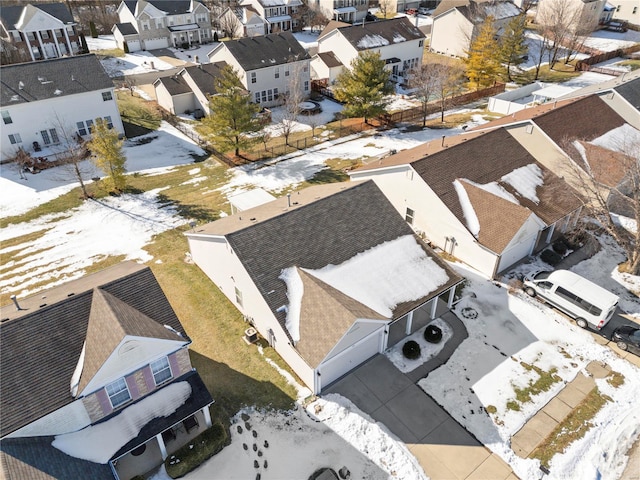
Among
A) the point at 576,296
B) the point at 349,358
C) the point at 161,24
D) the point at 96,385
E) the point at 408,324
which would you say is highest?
the point at 161,24

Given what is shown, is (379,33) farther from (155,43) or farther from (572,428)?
(572,428)

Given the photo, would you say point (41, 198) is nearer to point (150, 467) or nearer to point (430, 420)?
point (150, 467)

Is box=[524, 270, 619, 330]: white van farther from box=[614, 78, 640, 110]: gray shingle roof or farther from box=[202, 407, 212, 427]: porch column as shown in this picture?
box=[614, 78, 640, 110]: gray shingle roof

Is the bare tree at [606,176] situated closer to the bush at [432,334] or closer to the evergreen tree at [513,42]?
the bush at [432,334]

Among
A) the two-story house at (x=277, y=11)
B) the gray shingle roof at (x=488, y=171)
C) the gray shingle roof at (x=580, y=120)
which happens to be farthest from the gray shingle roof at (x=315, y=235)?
the two-story house at (x=277, y=11)

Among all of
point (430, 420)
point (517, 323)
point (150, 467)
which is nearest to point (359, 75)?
point (517, 323)

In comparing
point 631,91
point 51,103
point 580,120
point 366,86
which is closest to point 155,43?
point 51,103
